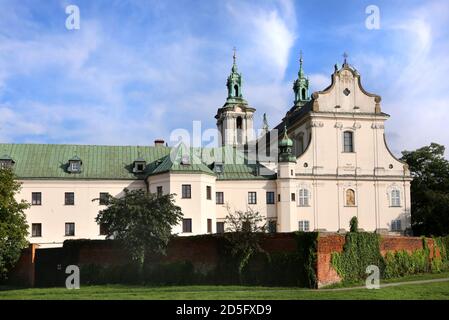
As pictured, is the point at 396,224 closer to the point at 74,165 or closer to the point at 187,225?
the point at 187,225

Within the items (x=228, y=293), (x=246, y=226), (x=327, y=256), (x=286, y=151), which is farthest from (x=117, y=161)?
(x=228, y=293)

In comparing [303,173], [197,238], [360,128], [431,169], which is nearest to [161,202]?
[197,238]

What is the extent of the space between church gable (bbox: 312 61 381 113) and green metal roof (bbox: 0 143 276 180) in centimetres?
793

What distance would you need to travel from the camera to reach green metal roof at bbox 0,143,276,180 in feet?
171

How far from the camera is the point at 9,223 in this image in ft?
135

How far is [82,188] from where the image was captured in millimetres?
52625

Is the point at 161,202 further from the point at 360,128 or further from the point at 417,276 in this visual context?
the point at 360,128

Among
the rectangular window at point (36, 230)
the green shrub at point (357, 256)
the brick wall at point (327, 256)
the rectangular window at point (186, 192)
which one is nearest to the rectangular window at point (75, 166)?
the rectangular window at point (36, 230)

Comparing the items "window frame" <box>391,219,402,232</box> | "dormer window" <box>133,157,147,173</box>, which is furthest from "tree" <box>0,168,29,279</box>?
"window frame" <box>391,219,402,232</box>

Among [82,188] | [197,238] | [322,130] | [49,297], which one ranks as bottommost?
[49,297]

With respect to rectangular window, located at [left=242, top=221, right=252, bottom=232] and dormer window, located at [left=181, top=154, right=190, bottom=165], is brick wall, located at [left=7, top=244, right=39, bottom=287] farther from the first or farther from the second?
rectangular window, located at [left=242, top=221, right=252, bottom=232]

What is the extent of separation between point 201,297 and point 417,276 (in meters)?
16.2

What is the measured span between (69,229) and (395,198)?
2645cm
